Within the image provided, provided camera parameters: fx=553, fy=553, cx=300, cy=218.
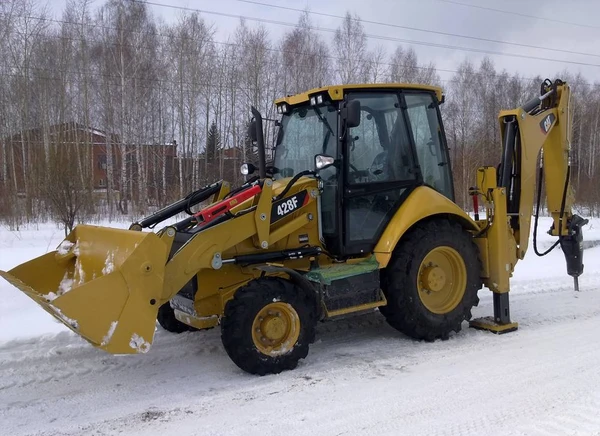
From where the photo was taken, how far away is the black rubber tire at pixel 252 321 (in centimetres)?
434

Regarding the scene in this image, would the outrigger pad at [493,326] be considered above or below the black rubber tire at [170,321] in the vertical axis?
below

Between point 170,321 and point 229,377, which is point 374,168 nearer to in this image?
point 229,377

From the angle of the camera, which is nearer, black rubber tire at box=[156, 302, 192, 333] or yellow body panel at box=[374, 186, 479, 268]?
yellow body panel at box=[374, 186, 479, 268]

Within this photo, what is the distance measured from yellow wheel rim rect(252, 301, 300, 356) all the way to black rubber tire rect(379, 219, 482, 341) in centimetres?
114

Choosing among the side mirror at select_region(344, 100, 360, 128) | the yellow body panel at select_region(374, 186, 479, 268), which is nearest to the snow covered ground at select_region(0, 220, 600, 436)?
the yellow body panel at select_region(374, 186, 479, 268)

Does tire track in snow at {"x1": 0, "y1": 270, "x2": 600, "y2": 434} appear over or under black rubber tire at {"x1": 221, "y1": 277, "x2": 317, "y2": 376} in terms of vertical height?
under

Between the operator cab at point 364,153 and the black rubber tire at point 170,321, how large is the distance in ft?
5.69

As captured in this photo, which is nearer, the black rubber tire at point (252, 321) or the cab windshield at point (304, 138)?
the black rubber tire at point (252, 321)

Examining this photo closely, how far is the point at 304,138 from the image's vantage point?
5.57 m

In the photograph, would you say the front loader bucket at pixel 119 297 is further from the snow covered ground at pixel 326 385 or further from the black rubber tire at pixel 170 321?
the black rubber tire at pixel 170 321

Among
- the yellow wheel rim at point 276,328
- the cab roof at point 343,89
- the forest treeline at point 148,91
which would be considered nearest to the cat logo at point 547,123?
the cab roof at point 343,89

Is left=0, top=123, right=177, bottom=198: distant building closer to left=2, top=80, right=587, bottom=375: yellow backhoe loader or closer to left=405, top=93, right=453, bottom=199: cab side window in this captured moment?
left=2, top=80, right=587, bottom=375: yellow backhoe loader

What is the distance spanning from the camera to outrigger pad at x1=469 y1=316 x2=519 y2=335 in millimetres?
5684

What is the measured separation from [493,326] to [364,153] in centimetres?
227
